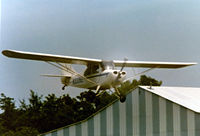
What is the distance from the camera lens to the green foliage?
51947 mm

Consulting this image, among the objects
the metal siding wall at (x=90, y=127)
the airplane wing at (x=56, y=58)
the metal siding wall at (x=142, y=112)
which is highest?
the airplane wing at (x=56, y=58)

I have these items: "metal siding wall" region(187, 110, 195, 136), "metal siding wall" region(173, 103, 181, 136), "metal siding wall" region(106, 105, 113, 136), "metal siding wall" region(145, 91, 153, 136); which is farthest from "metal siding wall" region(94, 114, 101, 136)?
"metal siding wall" region(187, 110, 195, 136)

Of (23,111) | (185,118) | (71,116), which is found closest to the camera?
(185,118)

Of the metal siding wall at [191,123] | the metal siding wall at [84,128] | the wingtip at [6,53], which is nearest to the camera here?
the metal siding wall at [191,123]

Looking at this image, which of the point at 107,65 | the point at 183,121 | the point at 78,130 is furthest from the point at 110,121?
the point at 183,121

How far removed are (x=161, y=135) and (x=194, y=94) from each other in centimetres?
452

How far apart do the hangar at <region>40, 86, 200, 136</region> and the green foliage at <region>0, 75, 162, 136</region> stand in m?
22.8

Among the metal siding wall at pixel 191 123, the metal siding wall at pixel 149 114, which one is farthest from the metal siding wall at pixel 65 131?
the metal siding wall at pixel 191 123

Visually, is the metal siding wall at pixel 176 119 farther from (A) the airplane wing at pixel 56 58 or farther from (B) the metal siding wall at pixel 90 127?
(B) the metal siding wall at pixel 90 127

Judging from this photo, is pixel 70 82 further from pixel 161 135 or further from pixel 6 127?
pixel 6 127

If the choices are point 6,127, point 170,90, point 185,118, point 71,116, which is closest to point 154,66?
point 170,90

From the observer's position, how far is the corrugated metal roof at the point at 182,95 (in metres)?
22.7

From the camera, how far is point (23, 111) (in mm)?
56125

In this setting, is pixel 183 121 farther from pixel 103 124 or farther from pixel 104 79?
pixel 103 124
